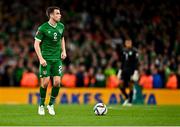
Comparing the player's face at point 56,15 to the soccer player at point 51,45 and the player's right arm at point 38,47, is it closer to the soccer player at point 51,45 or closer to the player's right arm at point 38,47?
the soccer player at point 51,45

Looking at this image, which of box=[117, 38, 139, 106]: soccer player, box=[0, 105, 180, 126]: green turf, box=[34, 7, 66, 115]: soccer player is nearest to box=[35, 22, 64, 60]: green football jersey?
box=[34, 7, 66, 115]: soccer player

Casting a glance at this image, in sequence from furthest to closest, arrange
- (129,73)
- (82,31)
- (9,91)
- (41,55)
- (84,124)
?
(82,31) < (9,91) < (129,73) < (41,55) < (84,124)

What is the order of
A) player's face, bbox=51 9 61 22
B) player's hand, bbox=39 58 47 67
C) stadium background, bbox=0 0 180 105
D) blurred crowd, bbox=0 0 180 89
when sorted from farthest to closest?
blurred crowd, bbox=0 0 180 89, stadium background, bbox=0 0 180 105, player's face, bbox=51 9 61 22, player's hand, bbox=39 58 47 67

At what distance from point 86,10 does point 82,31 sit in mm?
2323

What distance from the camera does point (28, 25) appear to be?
33.0 meters

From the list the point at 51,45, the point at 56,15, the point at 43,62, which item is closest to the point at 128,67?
the point at 51,45

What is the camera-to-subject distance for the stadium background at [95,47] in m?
28.5

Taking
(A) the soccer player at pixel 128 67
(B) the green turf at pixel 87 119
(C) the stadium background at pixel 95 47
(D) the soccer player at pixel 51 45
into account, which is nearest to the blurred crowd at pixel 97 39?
(C) the stadium background at pixel 95 47

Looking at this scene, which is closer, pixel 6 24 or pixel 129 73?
pixel 129 73

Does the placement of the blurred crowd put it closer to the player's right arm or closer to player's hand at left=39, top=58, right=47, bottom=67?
the player's right arm

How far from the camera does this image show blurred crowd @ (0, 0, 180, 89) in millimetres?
28562

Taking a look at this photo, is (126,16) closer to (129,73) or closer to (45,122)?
(129,73)

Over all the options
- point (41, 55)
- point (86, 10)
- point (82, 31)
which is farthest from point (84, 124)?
point (86, 10)

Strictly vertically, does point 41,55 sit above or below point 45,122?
above
